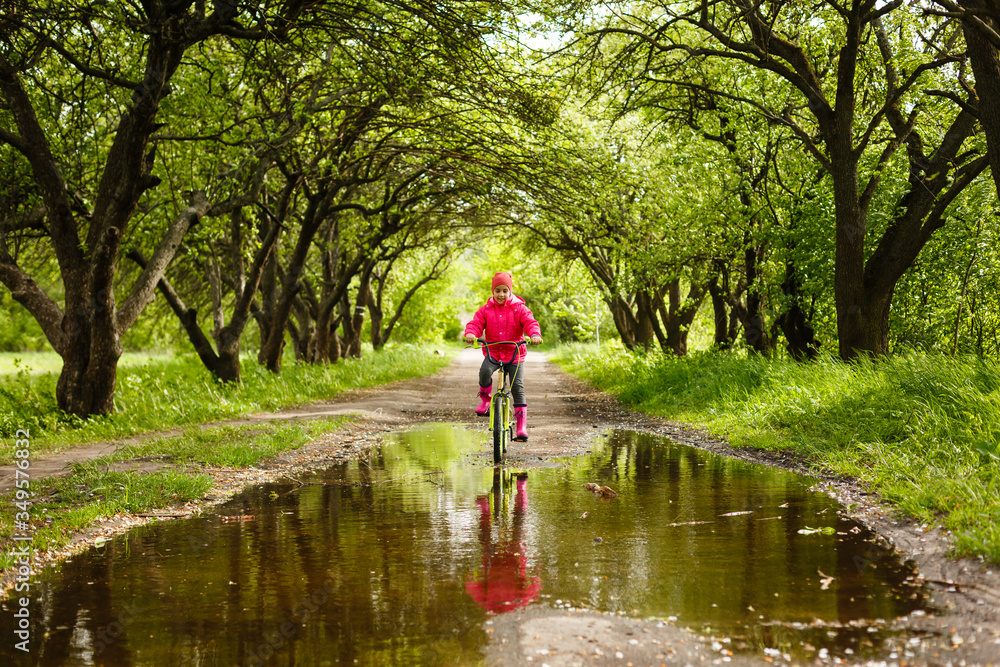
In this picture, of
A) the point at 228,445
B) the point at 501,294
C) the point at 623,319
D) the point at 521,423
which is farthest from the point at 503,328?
the point at 623,319

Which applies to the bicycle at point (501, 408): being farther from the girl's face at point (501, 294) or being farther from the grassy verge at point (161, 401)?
the grassy verge at point (161, 401)

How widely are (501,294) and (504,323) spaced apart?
1.17ft

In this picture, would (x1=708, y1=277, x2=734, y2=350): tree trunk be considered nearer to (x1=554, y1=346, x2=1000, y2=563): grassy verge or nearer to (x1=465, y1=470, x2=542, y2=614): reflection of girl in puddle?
(x1=554, y1=346, x2=1000, y2=563): grassy verge

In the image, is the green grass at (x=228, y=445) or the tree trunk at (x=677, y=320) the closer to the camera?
the green grass at (x=228, y=445)

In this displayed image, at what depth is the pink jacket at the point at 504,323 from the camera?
9359 mm

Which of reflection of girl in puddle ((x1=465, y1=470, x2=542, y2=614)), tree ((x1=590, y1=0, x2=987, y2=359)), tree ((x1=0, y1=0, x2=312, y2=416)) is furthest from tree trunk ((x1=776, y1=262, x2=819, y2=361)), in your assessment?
reflection of girl in puddle ((x1=465, y1=470, x2=542, y2=614))

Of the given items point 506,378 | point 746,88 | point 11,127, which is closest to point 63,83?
point 11,127

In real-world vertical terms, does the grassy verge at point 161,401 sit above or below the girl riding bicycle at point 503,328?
below

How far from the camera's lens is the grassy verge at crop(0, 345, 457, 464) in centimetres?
1107

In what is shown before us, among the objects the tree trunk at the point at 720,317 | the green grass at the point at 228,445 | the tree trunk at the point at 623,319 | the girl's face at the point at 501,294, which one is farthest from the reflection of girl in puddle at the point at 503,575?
the tree trunk at the point at 623,319

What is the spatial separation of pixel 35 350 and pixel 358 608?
6331cm

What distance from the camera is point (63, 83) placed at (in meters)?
14.4

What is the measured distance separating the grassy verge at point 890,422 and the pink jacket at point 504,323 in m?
3.11

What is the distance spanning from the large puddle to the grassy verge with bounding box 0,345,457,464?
4.99 metres
